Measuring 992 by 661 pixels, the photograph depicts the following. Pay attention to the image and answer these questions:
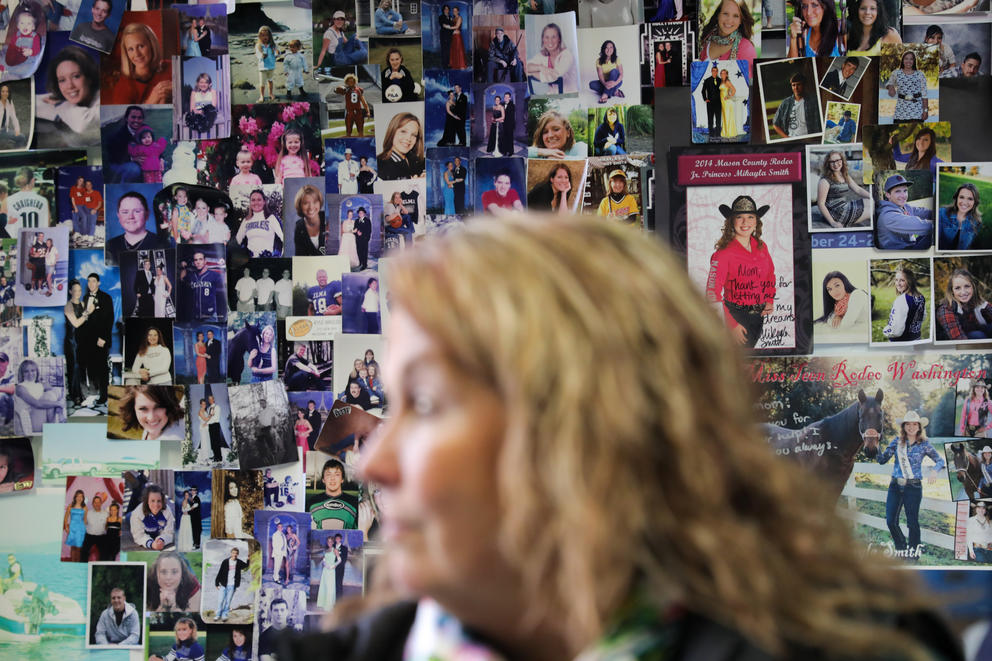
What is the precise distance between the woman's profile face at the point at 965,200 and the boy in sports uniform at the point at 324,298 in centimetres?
100

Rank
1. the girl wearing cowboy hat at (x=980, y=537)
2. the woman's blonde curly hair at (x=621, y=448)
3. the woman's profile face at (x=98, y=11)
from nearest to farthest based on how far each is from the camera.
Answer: the woman's blonde curly hair at (x=621, y=448), the girl wearing cowboy hat at (x=980, y=537), the woman's profile face at (x=98, y=11)

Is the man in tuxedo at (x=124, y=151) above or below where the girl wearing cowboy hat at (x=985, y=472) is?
above

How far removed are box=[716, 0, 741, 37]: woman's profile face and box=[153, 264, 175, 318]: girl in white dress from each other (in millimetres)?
991

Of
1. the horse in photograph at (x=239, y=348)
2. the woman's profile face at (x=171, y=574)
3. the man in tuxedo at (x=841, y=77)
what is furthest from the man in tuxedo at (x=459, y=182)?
the woman's profile face at (x=171, y=574)

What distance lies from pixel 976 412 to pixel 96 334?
56.2 inches

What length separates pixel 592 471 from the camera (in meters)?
0.50

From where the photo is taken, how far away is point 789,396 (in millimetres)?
1434

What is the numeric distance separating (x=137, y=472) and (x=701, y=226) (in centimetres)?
101

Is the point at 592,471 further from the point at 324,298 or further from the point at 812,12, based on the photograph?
the point at 812,12

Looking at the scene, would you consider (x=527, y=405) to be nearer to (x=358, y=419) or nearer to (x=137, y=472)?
(x=358, y=419)

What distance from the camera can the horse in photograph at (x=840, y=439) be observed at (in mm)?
1421

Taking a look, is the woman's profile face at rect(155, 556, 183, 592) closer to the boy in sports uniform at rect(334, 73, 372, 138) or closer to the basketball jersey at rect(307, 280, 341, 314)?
the basketball jersey at rect(307, 280, 341, 314)

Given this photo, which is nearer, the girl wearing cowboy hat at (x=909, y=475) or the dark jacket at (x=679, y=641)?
the dark jacket at (x=679, y=641)

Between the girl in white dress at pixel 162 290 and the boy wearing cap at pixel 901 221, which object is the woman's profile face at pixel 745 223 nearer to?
the boy wearing cap at pixel 901 221
